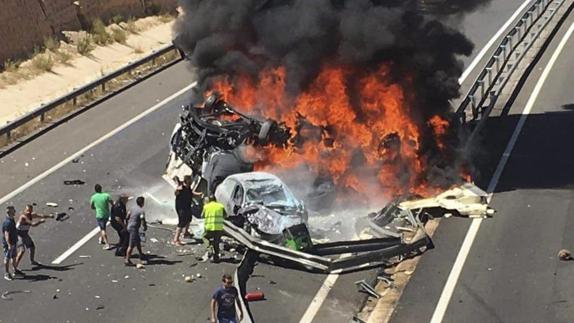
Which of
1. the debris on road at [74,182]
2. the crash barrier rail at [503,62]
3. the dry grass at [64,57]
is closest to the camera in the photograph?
the debris on road at [74,182]

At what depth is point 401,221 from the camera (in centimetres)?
2227

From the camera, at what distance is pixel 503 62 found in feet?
107

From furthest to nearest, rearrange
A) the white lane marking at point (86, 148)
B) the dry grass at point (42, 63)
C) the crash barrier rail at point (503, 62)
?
the dry grass at point (42, 63), the crash barrier rail at point (503, 62), the white lane marking at point (86, 148)

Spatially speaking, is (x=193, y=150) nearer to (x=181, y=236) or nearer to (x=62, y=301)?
(x=181, y=236)

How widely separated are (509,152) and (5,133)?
1371 centimetres

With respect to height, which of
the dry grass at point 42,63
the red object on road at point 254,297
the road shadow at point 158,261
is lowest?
the dry grass at point 42,63

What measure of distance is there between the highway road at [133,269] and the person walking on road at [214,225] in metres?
0.38

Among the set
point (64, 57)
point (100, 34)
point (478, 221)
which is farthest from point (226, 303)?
point (100, 34)

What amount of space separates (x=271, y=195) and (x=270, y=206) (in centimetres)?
42

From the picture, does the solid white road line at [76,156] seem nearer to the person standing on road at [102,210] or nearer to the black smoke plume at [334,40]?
the person standing on road at [102,210]

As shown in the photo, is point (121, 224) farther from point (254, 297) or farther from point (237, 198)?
point (254, 297)

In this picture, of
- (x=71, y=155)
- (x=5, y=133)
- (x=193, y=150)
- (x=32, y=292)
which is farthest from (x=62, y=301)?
(x=5, y=133)

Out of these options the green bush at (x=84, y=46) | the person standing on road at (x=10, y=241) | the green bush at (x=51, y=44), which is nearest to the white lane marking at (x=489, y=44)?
the green bush at (x=84, y=46)

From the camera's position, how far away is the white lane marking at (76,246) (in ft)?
69.3
